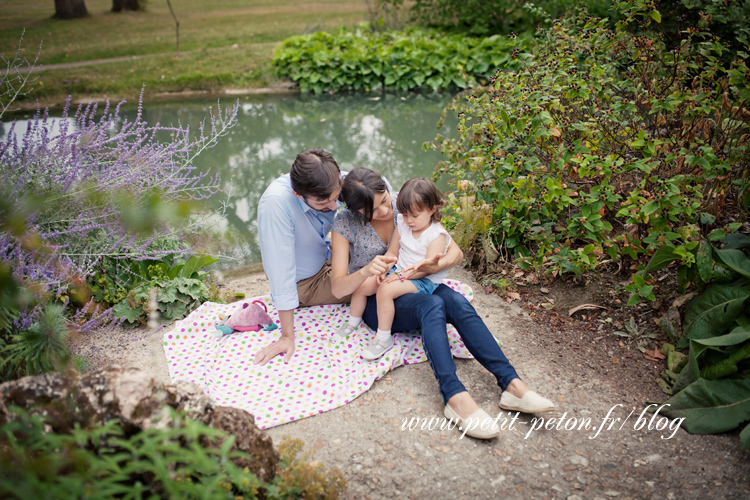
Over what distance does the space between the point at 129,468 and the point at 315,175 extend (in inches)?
62.4

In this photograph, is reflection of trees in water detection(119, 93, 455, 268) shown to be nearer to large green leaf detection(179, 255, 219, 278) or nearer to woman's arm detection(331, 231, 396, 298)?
large green leaf detection(179, 255, 219, 278)

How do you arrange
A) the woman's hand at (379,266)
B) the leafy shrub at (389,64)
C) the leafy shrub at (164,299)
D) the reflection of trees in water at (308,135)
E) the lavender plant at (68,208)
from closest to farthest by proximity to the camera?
the lavender plant at (68,208) < the woman's hand at (379,266) < the leafy shrub at (164,299) < the reflection of trees in water at (308,135) < the leafy shrub at (389,64)

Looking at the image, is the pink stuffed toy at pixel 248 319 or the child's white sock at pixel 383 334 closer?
the child's white sock at pixel 383 334

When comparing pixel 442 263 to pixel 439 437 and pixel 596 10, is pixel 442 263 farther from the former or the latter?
pixel 596 10

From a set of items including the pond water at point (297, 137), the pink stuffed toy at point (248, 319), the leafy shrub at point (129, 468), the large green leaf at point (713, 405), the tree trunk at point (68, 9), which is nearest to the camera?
the leafy shrub at point (129, 468)

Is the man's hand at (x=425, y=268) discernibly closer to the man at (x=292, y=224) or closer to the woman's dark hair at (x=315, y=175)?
the man at (x=292, y=224)

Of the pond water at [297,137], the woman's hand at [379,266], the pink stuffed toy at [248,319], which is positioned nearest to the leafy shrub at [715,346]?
the woman's hand at [379,266]

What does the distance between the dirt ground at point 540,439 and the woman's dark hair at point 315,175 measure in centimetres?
106

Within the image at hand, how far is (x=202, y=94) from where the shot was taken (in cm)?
944

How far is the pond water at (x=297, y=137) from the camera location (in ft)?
17.9

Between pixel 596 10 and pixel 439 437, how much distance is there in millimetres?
10282

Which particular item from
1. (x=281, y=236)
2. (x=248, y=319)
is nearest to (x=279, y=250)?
(x=281, y=236)

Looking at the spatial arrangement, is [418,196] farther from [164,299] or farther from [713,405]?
[164,299]

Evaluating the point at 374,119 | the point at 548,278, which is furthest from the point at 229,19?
the point at 548,278
